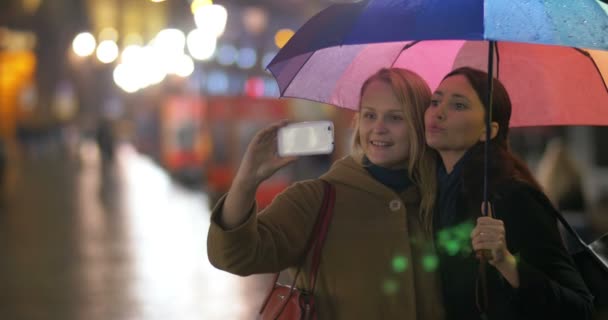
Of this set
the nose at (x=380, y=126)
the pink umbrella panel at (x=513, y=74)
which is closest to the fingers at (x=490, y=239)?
the nose at (x=380, y=126)

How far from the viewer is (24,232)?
15.2 meters

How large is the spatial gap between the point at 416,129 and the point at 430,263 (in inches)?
18.4

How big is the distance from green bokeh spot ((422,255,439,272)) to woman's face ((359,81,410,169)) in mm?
344

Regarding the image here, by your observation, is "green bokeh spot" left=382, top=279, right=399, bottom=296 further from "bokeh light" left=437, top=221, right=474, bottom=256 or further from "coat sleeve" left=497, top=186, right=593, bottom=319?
"coat sleeve" left=497, top=186, right=593, bottom=319

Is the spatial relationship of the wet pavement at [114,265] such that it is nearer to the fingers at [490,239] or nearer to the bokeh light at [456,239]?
the bokeh light at [456,239]

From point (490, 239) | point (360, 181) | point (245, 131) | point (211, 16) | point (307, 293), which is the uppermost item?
point (211, 16)

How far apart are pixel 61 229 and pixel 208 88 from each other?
5571 millimetres

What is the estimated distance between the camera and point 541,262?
3055 millimetres

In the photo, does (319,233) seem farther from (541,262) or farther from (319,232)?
(541,262)

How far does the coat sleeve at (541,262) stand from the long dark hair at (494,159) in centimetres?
9

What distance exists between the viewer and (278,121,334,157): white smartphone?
111 inches

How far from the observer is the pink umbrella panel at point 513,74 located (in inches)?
152

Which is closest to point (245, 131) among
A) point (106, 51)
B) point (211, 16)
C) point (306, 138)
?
point (106, 51)

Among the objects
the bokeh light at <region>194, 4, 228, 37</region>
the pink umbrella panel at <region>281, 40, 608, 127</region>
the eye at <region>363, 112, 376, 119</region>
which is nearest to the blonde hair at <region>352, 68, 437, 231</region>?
the eye at <region>363, 112, 376, 119</region>
